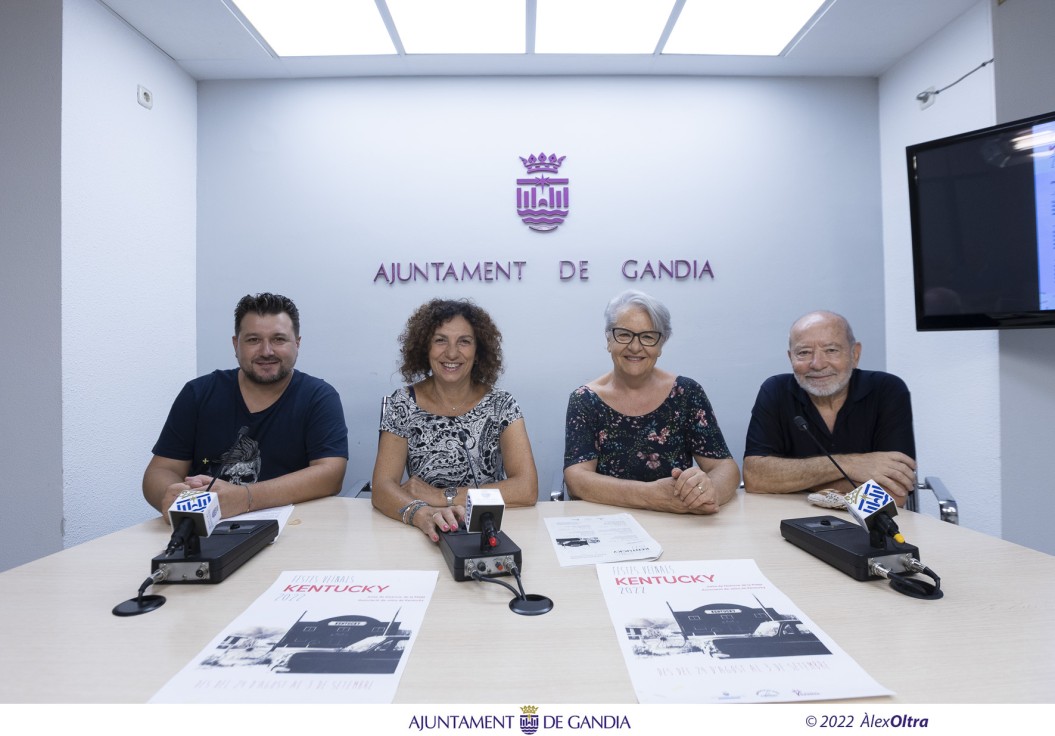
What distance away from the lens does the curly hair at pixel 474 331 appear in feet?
7.14

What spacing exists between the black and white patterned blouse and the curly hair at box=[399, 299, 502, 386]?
199 millimetres

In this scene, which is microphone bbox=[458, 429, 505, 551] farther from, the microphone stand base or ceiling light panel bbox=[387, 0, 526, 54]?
ceiling light panel bbox=[387, 0, 526, 54]

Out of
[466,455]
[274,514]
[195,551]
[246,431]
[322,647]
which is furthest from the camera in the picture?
[246,431]

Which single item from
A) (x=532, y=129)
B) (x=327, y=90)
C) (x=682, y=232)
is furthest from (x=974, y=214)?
(x=327, y=90)

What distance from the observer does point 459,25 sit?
2.75 m

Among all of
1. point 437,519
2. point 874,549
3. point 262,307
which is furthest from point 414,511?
point 262,307

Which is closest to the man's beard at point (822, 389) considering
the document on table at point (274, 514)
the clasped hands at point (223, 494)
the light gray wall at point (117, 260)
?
the document on table at point (274, 514)

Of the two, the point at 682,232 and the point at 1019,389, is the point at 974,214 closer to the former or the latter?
the point at 1019,389

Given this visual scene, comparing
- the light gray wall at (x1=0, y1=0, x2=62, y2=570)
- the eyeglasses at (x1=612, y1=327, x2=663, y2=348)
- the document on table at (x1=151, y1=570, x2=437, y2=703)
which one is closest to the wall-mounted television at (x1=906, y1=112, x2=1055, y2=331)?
the eyeglasses at (x1=612, y1=327, x2=663, y2=348)

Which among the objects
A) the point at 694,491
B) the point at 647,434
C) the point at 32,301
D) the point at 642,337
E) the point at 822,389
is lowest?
the point at 694,491

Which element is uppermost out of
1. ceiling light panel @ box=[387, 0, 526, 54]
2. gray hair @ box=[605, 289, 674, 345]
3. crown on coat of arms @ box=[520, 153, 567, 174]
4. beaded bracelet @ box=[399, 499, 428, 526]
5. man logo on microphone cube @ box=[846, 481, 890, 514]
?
ceiling light panel @ box=[387, 0, 526, 54]

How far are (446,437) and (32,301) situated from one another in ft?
6.44

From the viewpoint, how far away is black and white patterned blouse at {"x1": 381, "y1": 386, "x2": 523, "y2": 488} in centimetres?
201

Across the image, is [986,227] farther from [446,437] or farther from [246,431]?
[246,431]
